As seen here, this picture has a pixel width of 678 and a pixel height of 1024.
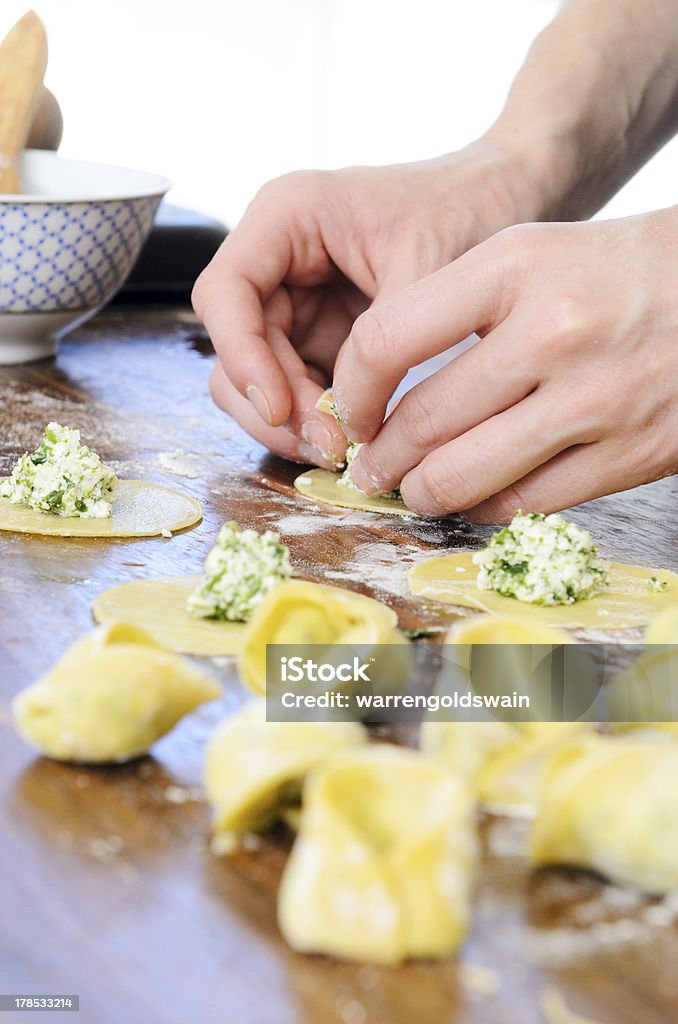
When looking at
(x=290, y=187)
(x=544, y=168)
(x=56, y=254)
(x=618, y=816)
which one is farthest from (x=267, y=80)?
(x=618, y=816)

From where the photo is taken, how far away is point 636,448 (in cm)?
139

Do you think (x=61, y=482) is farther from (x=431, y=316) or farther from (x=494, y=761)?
(x=494, y=761)

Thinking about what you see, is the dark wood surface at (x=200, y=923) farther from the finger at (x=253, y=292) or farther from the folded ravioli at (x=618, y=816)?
the finger at (x=253, y=292)

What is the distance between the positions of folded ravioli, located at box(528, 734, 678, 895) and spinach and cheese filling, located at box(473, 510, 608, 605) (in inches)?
19.8

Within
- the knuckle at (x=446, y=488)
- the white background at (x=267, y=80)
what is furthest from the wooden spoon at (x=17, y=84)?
the white background at (x=267, y=80)

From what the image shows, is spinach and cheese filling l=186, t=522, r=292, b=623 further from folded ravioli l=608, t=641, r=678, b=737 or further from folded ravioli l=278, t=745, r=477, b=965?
folded ravioli l=278, t=745, r=477, b=965

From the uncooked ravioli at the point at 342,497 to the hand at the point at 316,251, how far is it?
4 cm

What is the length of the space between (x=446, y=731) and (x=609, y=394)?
63cm

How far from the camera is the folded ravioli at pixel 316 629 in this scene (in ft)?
3.15

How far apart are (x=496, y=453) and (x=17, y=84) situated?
128 centimetres

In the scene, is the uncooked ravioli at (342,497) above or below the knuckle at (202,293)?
below

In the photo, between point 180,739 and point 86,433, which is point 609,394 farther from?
point 86,433

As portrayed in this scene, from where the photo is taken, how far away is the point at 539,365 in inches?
52.3

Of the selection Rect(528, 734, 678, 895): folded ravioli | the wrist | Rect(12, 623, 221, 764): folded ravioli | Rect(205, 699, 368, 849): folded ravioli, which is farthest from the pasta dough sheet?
the wrist
